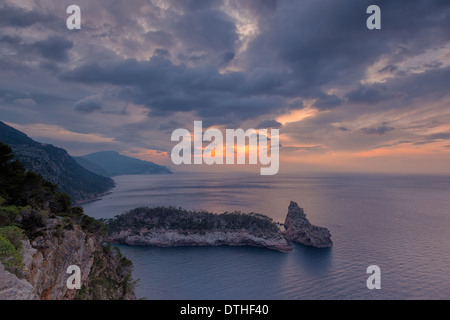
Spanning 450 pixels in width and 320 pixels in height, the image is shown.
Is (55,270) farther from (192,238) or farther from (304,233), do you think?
(304,233)

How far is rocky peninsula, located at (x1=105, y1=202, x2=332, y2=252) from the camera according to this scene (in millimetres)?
51897

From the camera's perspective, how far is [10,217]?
Answer: 38.2ft

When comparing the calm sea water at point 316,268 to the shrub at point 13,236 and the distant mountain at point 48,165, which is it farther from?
the distant mountain at point 48,165

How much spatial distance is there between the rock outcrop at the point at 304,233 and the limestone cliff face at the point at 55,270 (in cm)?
4426

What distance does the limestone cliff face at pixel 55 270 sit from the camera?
260 inches

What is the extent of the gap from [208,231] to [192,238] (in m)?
4.71

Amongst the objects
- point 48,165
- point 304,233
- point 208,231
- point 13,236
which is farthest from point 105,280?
point 48,165

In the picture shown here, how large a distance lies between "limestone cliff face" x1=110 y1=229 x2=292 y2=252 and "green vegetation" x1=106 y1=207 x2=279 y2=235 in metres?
1.74

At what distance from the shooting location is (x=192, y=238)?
5331 centimetres

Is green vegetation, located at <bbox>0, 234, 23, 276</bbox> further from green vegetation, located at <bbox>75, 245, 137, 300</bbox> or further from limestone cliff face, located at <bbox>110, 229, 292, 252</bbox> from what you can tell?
limestone cliff face, located at <bbox>110, 229, 292, 252</bbox>

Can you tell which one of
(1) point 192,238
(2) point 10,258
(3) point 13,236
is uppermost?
(3) point 13,236

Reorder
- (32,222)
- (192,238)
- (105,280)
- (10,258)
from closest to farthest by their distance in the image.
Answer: (10,258)
(32,222)
(105,280)
(192,238)

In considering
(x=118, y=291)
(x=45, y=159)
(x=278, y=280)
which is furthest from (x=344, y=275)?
(x=45, y=159)
